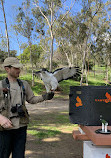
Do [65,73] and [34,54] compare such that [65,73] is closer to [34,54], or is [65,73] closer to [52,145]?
[52,145]

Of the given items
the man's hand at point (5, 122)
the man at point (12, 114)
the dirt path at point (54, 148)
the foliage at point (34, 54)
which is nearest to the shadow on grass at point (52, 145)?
the dirt path at point (54, 148)

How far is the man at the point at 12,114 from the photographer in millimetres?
1750

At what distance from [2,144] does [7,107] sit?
0.37 m

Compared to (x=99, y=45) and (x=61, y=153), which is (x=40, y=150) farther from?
(x=99, y=45)

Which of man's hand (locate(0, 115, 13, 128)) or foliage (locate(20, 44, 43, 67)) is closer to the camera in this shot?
man's hand (locate(0, 115, 13, 128))

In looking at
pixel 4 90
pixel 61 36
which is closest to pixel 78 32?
pixel 61 36

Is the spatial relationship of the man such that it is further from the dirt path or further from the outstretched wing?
the outstretched wing

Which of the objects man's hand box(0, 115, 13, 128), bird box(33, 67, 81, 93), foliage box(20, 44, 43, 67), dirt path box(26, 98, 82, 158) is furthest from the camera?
foliage box(20, 44, 43, 67)

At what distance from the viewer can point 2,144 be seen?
5.71 ft

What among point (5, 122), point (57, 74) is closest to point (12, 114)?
point (5, 122)

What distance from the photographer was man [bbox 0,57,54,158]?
1750 mm

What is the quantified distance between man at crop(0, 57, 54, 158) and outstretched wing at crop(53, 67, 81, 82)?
3.35 m

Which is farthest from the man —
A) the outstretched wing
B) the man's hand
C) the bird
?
the outstretched wing

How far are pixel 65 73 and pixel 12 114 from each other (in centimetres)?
376
